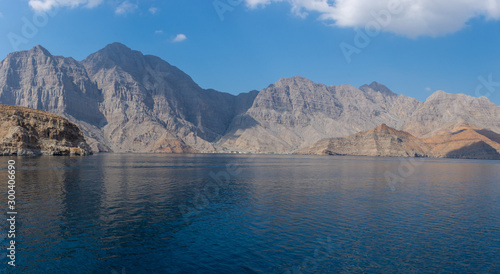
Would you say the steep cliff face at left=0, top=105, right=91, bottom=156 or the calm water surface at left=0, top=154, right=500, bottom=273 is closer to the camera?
the calm water surface at left=0, top=154, right=500, bottom=273

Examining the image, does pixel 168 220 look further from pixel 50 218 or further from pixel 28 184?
pixel 28 184

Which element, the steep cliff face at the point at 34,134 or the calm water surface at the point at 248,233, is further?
the steep cliff face at the point at 34,134

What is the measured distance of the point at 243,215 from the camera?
3750cm

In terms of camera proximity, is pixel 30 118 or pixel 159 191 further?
pixel 30 118

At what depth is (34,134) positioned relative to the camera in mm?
163000

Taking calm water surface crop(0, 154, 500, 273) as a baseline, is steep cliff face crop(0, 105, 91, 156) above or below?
above

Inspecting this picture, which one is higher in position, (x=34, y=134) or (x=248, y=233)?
(x=34, y=134)

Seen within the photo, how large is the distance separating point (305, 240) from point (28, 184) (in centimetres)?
5234

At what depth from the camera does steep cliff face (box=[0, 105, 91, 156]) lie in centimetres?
14746

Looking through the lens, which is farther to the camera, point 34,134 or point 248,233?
point 34,134

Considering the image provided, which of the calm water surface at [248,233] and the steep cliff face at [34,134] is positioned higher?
the steep cliff face at [34,134]

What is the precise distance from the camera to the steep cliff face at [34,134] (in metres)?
147

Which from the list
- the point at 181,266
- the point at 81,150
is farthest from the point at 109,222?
the point at 81,150

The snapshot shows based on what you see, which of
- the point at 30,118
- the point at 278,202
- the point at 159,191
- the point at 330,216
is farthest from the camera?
the point at 30,118
